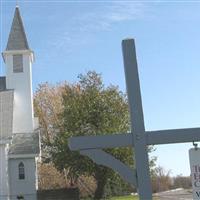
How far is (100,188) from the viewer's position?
41281 millimetres

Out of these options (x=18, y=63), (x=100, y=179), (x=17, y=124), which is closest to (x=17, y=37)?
(x=18, y=63)

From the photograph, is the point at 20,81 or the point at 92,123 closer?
the point at 92,123

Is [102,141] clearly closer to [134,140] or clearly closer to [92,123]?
[134,140]

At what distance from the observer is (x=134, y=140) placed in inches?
307

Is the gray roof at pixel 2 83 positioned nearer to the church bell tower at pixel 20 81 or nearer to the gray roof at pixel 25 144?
the church bell tower at pixel 20 81

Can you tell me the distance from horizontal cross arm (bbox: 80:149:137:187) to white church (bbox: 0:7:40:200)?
30.5m

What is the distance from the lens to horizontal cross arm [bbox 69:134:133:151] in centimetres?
766

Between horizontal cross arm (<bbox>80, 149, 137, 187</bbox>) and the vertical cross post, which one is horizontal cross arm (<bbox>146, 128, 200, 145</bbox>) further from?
horizontal cross arm (<bbox>80, 149, 137, 187</bbox>)

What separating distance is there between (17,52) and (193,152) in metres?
40.5

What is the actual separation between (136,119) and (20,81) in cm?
3934

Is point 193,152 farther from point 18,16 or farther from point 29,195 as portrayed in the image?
point 18,16

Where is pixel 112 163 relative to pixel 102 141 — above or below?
below

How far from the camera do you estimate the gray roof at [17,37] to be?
47250mm

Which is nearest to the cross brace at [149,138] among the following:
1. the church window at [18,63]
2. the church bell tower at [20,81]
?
the church bell tower at [20,81]
